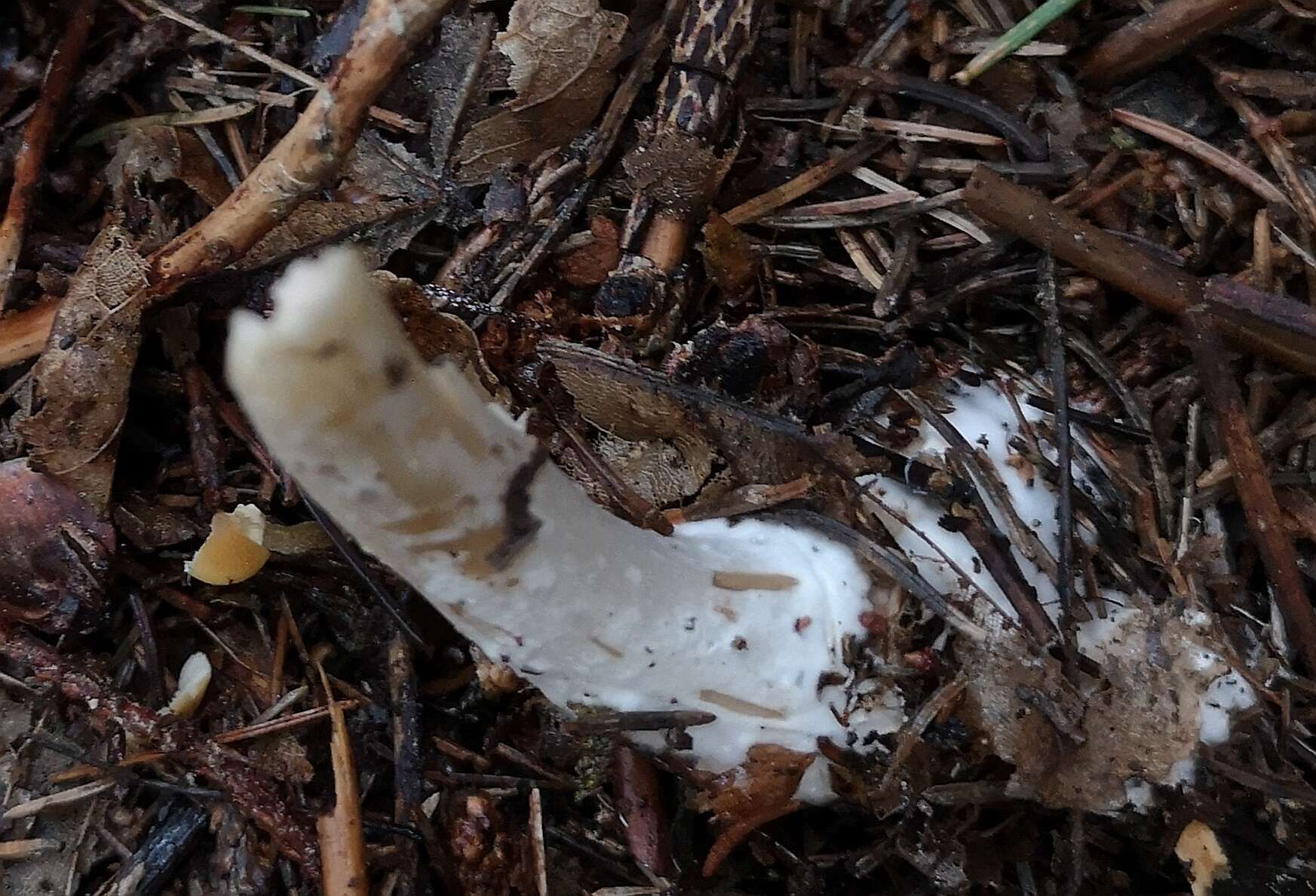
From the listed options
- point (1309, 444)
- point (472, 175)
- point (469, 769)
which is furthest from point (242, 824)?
point (1309, 444)

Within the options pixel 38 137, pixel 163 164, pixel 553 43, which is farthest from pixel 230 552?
pixel 553 43

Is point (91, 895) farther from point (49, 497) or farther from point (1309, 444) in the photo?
point (1309, 444)

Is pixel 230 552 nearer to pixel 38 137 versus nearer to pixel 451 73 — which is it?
A: pixel 38 137

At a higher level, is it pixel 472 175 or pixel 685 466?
pixel 472 175

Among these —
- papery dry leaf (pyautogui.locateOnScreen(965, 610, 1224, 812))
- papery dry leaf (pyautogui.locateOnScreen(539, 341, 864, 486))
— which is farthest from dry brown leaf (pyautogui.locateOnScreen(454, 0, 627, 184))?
papery dry leaf (pyautogui.locateOnScreen(965, 610, 1224, 812))

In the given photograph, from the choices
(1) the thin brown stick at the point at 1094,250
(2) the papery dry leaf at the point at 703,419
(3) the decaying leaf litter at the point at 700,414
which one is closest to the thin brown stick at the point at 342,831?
(3) the decaying leaf litter at the point at 700,414

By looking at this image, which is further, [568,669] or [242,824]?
[242,824]
